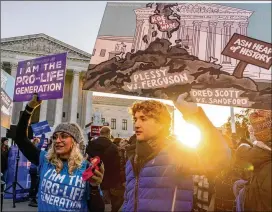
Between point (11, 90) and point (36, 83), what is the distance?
2.32m

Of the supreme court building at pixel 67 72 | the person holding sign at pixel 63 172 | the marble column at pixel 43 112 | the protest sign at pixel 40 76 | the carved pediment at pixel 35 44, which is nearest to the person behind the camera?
the person holding sign at pixel 63 172

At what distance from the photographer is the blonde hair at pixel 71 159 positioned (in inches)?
107

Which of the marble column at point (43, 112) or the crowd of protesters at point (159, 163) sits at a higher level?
the marble column at point (43, 112)

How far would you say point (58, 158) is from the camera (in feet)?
9.18

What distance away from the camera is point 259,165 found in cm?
214

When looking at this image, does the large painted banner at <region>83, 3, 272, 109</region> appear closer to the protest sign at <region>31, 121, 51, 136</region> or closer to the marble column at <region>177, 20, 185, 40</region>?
the marble column at <region>177, 20, 185, 40</region>

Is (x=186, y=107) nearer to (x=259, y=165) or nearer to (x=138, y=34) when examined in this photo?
(x=259, y=165)

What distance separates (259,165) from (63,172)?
148 centimetres

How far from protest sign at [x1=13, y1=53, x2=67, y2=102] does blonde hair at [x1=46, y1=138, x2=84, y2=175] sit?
2.32 metres

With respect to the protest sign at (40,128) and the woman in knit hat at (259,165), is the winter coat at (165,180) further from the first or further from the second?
the protest sign at (40,128)

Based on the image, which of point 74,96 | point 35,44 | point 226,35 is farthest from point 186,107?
point 74,96

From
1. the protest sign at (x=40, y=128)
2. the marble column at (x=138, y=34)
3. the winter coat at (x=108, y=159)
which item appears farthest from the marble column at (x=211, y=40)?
the protest sign at (x=40, y=128)

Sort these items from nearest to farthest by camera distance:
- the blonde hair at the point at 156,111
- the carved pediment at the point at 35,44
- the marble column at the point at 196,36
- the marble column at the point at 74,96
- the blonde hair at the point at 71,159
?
the blonde hair at the point at 156,111
the blonde hair at the point at 71,159
the marble column at the point at 196,36
the carved pediment at the point at 35,44
the marble column at the point at 74,96

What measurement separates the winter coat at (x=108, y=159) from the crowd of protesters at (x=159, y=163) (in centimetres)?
318
